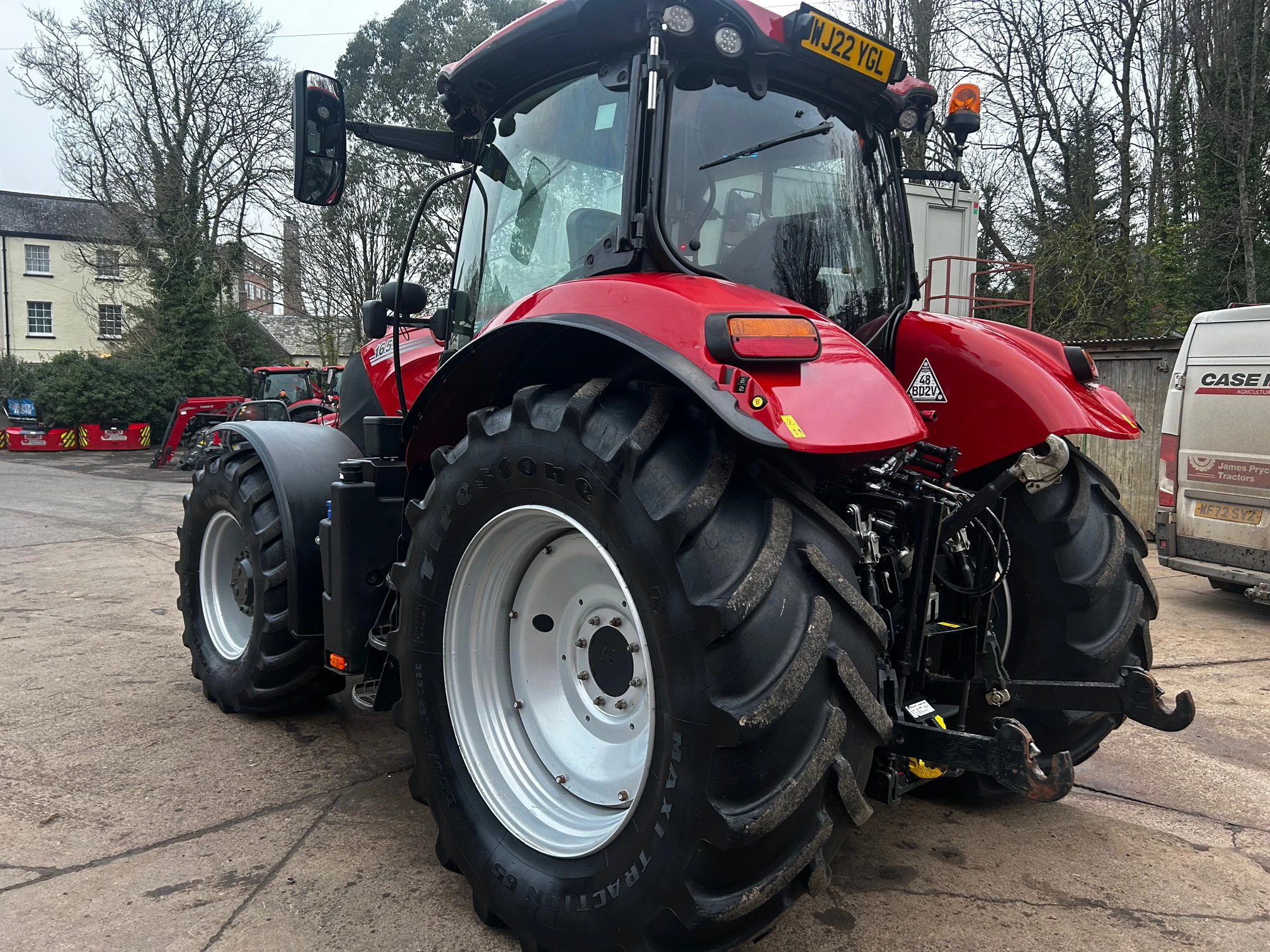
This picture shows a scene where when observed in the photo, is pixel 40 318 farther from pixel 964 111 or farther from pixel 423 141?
pixel 964 111

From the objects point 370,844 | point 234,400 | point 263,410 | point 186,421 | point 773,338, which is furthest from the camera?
point 234,400

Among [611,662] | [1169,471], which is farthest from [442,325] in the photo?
[1169,471]

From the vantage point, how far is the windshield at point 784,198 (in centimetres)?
261

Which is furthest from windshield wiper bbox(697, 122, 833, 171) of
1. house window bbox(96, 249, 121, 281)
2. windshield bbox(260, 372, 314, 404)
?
house window bbox(96, 249, 121, 281)

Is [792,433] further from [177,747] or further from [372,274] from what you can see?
[372,274]

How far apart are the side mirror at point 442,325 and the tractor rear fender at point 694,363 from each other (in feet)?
2.47

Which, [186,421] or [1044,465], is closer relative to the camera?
[1044,465]

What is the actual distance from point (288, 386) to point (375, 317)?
17377mm

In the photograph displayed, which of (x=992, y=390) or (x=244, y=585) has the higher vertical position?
(x=992, y=390)

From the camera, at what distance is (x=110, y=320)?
37.6m

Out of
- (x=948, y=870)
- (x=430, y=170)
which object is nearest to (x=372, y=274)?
(x=430, y=170)

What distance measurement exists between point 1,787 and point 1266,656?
6507 mm

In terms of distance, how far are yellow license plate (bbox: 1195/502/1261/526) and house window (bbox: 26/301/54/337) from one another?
45721mm

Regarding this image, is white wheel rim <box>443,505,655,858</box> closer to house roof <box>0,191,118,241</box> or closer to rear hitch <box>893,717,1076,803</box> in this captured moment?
rear hitch <box>893,717,1076,803</box>
